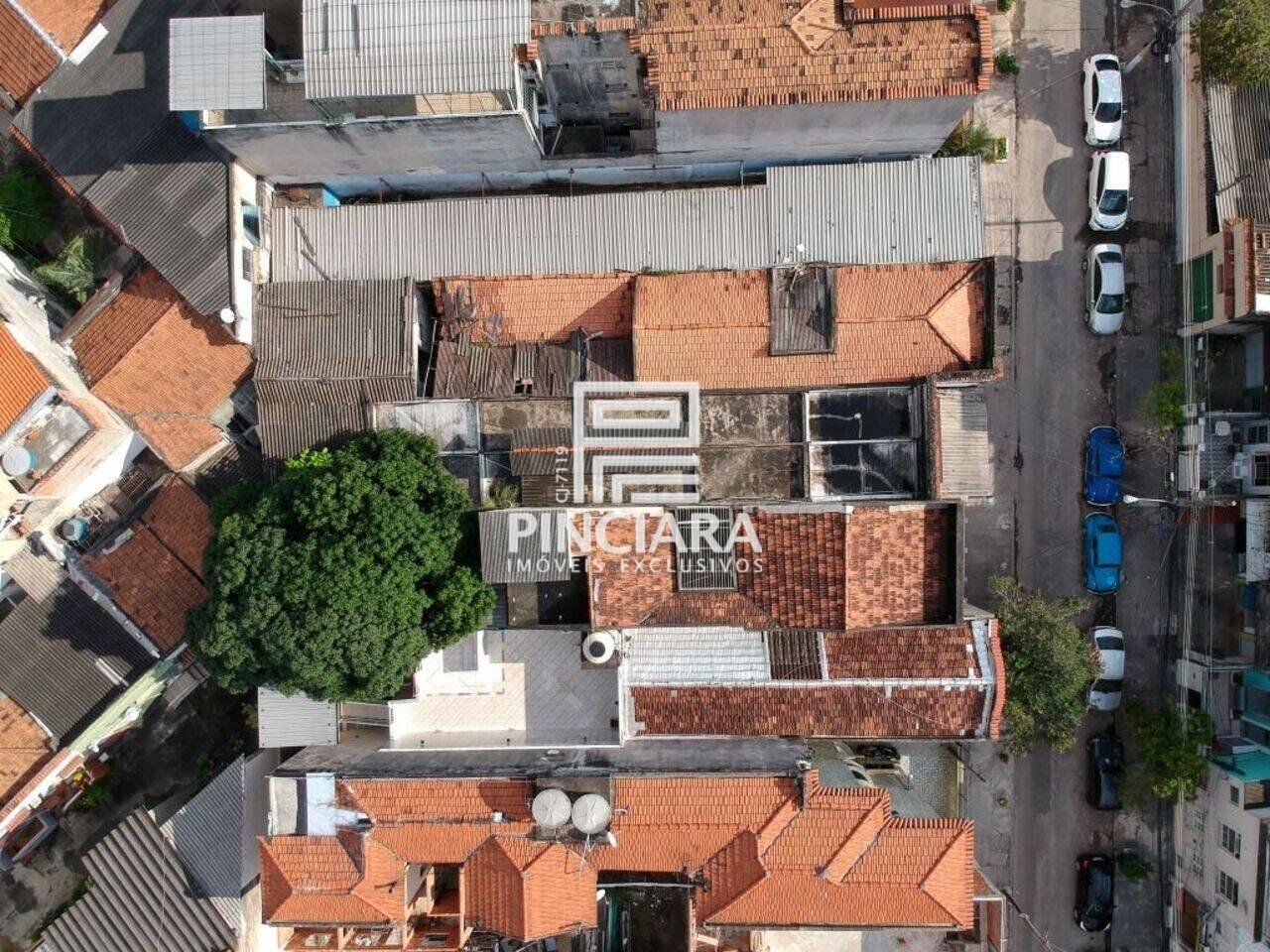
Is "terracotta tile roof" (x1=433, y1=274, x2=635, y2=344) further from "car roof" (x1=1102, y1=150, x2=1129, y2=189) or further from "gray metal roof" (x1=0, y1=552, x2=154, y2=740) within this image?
"car roof" (x1=1102, y1=150, x2=1129, y2=189)

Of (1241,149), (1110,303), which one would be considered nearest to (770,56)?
(1110,303)

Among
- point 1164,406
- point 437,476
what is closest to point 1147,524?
point 1164,406

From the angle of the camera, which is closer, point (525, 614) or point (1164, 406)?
point (525, 614)

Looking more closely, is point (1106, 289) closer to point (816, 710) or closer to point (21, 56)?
point (816, 710)

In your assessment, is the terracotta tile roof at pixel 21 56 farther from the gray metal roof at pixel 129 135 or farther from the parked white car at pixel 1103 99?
the parked white car at pixel 1103 99

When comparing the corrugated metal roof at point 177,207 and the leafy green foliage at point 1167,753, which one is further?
the leafy green foliage at point 1167,753

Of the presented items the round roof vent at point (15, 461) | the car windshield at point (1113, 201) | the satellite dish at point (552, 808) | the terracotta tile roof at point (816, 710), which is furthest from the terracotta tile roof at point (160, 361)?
Answer: the car windshield at point (1113, 201)

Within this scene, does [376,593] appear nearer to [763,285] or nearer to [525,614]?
[525,614]
